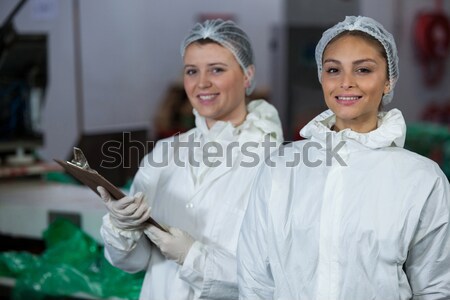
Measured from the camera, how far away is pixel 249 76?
1930mm

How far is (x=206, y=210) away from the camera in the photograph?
5.92 feet

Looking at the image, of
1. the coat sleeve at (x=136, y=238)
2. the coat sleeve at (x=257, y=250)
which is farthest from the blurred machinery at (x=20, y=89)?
the coat sleeve at (x=257, y=250)

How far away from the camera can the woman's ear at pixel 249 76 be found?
192cm

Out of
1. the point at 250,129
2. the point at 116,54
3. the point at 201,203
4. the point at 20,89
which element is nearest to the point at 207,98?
the point at 250,129

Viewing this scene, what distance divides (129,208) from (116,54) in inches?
137

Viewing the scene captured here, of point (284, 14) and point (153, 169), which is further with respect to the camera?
point (284, 14)

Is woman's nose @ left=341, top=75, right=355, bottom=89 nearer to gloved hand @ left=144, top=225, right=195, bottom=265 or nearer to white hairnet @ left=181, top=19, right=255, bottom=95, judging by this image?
white hairnet @ left=181, top=19, right=255, bottom=95

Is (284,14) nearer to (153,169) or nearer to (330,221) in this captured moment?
(153,169)

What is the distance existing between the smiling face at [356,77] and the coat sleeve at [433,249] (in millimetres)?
230

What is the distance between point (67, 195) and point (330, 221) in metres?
1.63

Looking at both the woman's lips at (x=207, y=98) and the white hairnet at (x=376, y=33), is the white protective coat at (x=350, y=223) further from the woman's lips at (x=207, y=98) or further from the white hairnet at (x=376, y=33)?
the woman's lips at (x=207, y=98)

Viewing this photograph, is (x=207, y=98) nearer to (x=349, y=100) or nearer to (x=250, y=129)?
(x=250, y=129)

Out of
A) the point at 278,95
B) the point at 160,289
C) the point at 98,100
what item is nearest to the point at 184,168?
the point at 160,289

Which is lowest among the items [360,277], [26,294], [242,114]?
[26,294]
